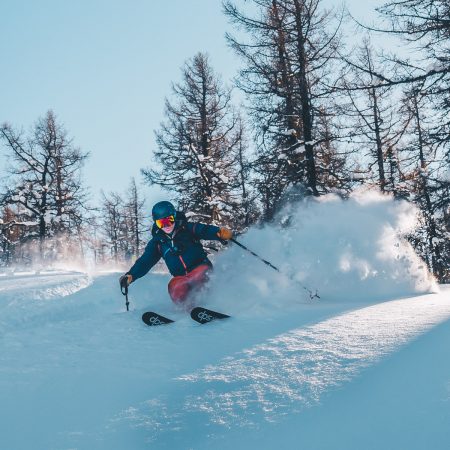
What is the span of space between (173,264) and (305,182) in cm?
862

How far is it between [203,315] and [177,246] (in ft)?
5.46

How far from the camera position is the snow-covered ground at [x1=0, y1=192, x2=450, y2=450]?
2.30 m

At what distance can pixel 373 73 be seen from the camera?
8477 mm

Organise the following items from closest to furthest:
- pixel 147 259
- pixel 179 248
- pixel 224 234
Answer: pixel 224 234, pixel 179 248, pixel 147 259

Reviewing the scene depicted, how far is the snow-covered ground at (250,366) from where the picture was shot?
2.30 m

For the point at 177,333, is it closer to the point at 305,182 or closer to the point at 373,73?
the point at 373,73

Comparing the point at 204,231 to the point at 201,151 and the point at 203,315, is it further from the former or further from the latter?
the point at 201,151

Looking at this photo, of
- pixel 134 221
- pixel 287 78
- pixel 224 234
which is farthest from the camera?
pixel 134 221

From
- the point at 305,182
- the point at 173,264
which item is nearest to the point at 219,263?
the point at 173,264

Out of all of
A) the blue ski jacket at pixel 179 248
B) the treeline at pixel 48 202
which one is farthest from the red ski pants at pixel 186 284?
the treeline at pixel 48 202

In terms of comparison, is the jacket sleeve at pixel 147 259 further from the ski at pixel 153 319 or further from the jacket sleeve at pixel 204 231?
the ski at pixel 153 319

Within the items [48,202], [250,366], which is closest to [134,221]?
[48,202]

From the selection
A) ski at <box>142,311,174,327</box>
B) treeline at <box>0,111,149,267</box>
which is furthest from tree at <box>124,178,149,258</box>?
ski at <box>142,311,174,327</box>

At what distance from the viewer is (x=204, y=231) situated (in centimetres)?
640
